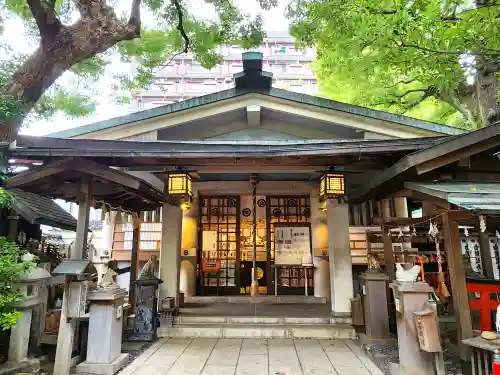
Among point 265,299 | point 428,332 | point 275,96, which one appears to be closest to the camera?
point 428,332

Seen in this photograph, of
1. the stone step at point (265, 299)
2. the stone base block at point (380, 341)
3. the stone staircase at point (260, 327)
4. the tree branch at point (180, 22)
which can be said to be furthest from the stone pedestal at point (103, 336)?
the tree branch at point (180, 22)

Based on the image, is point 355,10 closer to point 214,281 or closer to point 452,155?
point 452,155

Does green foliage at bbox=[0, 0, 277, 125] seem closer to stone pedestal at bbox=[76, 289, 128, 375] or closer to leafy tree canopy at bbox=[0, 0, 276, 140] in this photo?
leafy tree canopy at bbox=[0, 0, 276, 140]

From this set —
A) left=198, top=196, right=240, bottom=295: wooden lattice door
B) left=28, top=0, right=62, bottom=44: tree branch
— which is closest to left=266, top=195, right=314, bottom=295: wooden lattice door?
left=198, top=196, right=240, bottom=295: wooden lattice door

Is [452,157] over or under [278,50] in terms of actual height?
under

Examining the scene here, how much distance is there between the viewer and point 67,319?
5.37 metres

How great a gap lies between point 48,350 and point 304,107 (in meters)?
7.86

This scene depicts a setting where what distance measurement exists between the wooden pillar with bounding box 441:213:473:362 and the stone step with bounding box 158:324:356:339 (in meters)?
2.80

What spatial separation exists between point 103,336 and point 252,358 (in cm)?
269

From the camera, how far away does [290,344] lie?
6.88 m

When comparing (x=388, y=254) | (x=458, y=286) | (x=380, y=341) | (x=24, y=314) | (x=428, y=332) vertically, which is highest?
(x=388, y=254)

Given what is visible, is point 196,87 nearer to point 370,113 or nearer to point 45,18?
point 45,18

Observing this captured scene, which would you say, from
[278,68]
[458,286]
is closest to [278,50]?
[278,68]

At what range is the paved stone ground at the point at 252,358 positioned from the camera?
17.9ft
